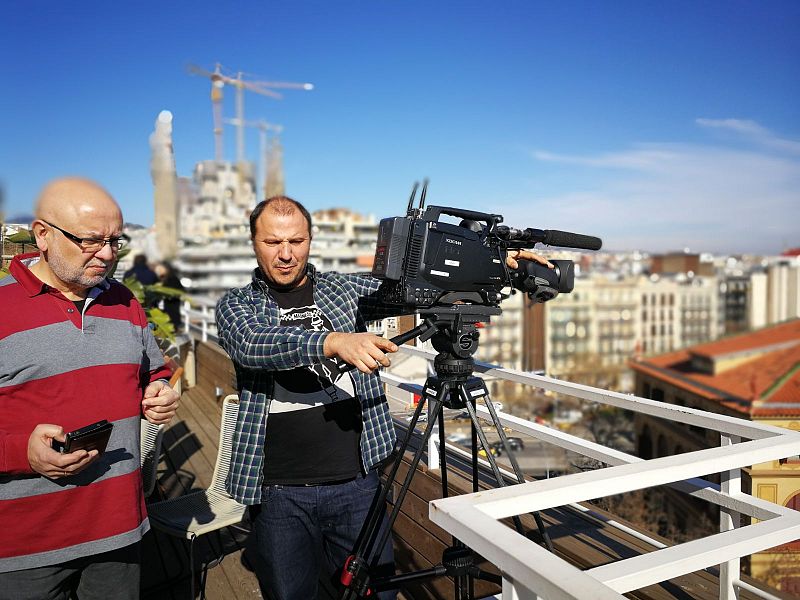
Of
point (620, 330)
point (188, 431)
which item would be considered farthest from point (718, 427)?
point (620, 330)

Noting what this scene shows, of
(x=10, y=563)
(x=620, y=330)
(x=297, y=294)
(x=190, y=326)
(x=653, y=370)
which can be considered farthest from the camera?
(x=620, y=330)

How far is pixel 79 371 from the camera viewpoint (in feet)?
4.82

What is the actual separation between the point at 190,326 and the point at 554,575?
852cm

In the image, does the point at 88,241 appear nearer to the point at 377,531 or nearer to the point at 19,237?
the point at 377,531

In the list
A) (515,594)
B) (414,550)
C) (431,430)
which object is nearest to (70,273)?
(431,430)

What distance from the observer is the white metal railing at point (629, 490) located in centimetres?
79

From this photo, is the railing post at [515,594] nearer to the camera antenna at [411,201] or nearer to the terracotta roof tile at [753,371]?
the camera antenna at [411,201]

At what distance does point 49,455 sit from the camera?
1.32 m

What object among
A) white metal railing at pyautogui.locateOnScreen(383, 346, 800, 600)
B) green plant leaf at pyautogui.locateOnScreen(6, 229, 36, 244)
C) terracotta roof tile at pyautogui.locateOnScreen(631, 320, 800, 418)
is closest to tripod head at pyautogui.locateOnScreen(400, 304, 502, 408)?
white metal railing at pyautogui.locateOnScreen(383, 346, 800, 600)

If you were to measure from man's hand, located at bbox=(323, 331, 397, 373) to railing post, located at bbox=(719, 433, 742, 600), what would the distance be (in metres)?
1.00

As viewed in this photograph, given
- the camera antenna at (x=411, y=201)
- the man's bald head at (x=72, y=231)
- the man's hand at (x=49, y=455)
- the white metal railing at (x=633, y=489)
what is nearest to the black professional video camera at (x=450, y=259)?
the camera antenna at (x=411, y=201)

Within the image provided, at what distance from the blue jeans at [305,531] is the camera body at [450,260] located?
0.60 meters

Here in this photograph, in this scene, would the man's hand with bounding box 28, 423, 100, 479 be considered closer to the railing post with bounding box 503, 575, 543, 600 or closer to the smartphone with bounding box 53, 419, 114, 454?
the smartphone with bounding box 53, 419, 114, 454

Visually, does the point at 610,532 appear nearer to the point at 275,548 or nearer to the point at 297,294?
the point at 275,548
